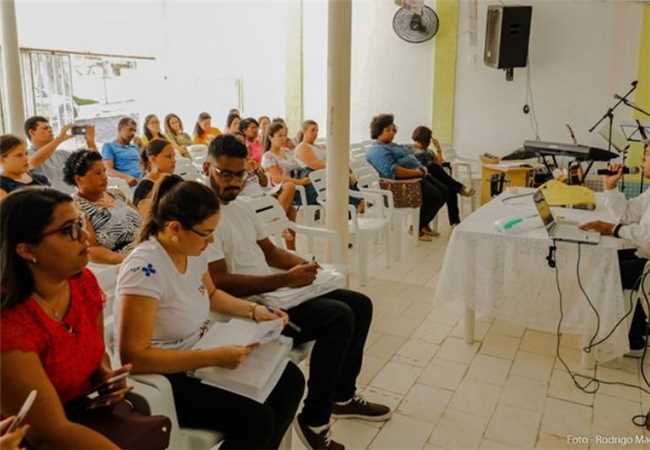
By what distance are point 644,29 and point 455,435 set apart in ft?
18.1

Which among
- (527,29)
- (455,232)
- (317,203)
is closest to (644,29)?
(527,29)

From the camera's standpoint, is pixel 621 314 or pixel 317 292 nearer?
pixel 317 292

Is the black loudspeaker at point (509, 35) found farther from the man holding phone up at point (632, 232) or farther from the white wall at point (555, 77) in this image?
the man holding phone up at point (632, 232)

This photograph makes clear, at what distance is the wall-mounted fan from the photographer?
704 centimetres

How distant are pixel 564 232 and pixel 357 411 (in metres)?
1.30

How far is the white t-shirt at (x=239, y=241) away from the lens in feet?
7.14

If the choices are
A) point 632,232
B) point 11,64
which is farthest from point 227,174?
point 11,64

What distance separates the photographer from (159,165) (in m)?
3.58

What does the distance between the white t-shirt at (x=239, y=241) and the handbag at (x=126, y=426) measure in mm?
802

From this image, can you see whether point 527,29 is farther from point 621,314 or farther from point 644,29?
point 621,314

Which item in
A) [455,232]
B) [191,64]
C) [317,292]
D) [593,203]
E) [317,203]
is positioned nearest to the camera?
[317,292]

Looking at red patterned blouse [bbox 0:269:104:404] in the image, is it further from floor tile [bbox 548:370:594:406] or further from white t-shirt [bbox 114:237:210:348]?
floor tile [bbox 548:370:594:406]

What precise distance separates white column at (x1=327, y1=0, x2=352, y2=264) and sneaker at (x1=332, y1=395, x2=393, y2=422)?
38.2 inches

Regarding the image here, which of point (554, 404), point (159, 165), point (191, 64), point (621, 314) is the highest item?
point (191, 64)
